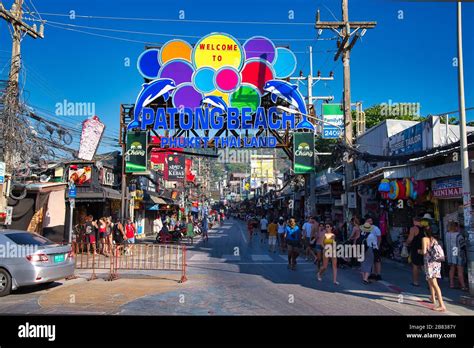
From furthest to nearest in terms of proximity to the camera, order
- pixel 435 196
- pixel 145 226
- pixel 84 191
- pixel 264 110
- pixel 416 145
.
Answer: pixel 145 226
pixel 264 110
pixel 84 191
pixel 416 145
pixel 435 196

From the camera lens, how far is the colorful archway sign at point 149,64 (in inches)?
951

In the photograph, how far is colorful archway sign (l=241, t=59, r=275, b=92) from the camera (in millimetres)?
Answer: 24141

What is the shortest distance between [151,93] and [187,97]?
2.08 metres

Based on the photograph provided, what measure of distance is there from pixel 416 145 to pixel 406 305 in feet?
31.4

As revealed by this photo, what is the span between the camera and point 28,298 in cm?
971

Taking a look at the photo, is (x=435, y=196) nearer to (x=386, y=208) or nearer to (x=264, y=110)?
(x=386, y=208)

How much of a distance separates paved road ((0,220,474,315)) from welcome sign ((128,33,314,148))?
1144cm

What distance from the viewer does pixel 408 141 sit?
1770cm

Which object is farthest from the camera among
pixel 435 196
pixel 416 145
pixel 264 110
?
pixel 264 110

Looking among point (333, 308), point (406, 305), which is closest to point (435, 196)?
point (406, 305)

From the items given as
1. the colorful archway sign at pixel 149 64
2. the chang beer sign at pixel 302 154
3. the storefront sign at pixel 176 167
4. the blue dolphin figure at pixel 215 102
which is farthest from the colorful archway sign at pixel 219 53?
the storefront sign at pixel 176 167

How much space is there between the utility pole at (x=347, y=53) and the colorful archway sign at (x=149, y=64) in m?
9.57

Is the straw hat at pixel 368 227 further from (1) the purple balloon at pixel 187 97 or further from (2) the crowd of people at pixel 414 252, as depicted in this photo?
(1) the purple balloon at pixel 187 97
